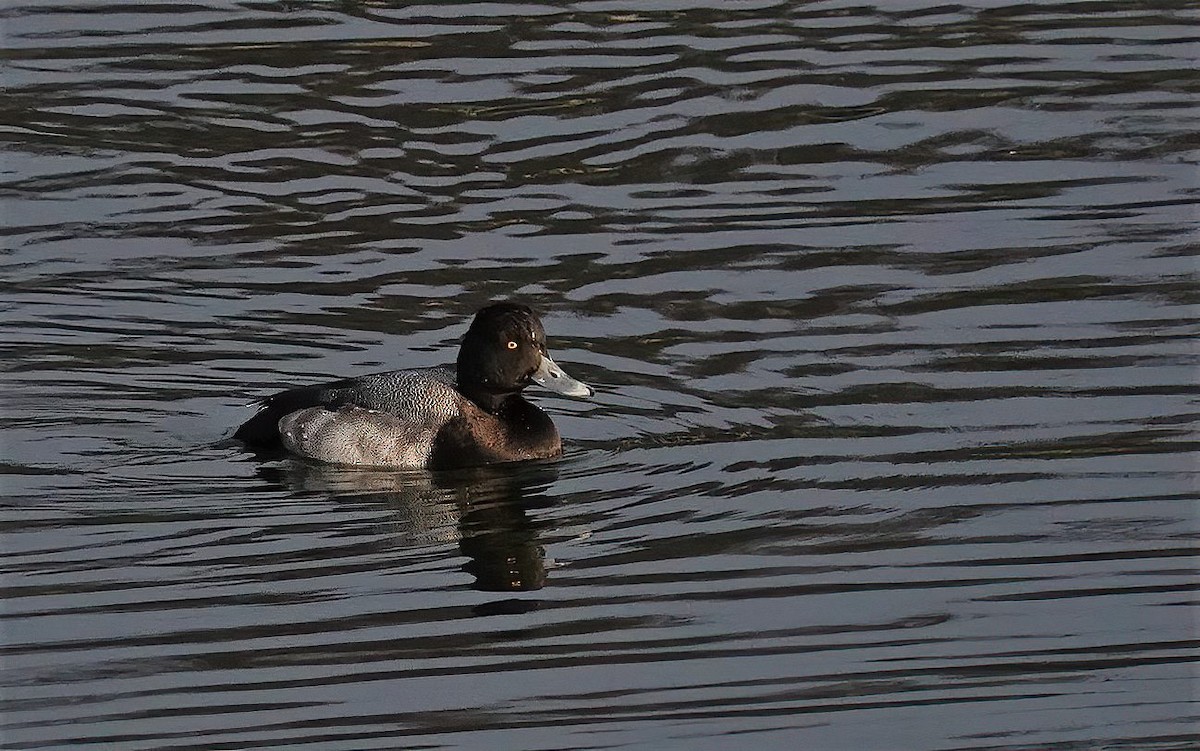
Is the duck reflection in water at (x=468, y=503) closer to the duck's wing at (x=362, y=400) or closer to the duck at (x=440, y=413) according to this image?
the duck at (x=440, y=413)

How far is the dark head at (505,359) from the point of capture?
475 inches

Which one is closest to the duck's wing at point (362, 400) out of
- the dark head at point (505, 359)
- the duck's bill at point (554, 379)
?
the dark head at point (505, 359)

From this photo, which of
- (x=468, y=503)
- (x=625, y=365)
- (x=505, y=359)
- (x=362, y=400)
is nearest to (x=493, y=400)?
(x=505, y=359)

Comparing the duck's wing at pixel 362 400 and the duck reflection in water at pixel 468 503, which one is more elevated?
the duck's wing at pixel 362 400

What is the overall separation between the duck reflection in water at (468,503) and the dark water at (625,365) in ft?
0.11

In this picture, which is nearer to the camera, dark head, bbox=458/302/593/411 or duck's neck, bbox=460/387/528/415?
dark head, bbox=458/302/593/411

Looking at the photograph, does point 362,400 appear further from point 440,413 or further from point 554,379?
point 554,379

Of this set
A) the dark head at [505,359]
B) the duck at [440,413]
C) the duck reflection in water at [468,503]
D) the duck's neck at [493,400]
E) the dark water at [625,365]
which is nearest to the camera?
the dark water at [625,365]

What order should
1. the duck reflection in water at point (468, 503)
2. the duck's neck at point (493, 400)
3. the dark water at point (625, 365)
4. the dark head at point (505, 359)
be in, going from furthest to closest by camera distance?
the duck's neck at point (493, 400) < the dark head at point (505, 359) < the duck reflection in water at point (468, 503) < the dark water at point (625, 365)

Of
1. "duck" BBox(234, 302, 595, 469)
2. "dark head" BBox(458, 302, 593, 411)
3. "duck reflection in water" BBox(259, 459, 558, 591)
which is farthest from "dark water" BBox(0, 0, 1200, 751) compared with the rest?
"dark head" BBox(458, 302, 593, 411)

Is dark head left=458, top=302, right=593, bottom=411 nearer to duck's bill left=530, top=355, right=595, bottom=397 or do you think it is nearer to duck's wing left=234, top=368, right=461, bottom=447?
duck's bill left=530, top=355, right=595, bottom=397

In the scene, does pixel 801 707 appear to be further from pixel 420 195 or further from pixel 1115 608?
pixel 420 195

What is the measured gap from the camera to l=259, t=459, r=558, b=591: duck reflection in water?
32.8ft

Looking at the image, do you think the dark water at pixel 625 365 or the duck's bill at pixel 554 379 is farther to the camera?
the duck's bill at pixel 554 379
